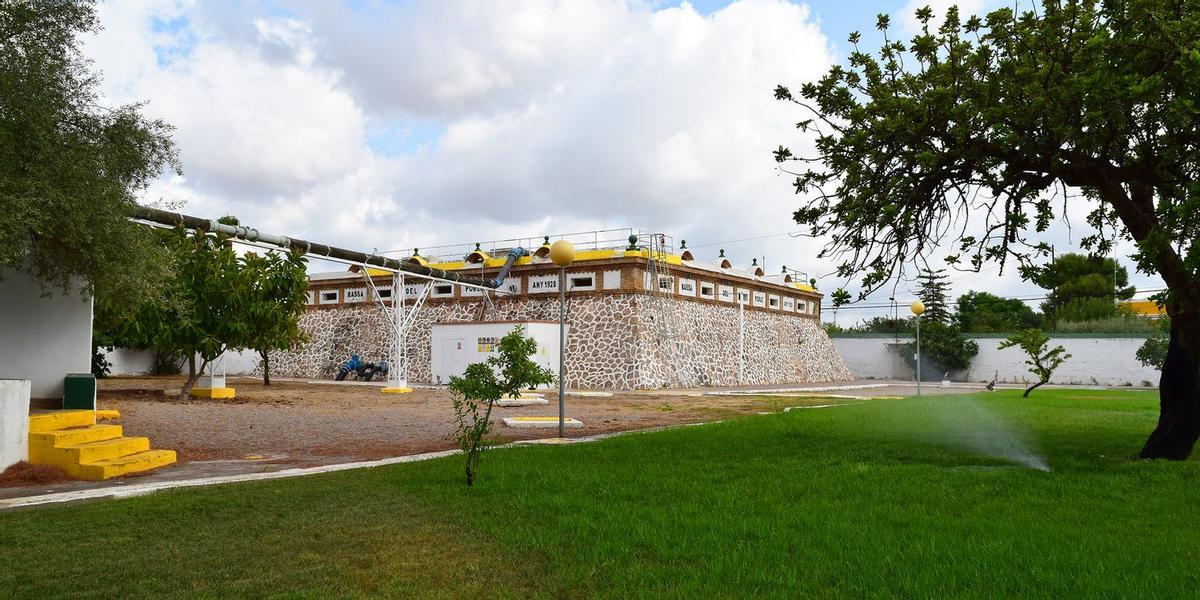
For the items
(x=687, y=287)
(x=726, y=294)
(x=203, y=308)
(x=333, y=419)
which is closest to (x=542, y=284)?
(x=687, y=287)

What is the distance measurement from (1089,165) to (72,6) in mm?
11913

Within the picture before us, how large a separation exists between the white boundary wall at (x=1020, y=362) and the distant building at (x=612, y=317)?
288 inches

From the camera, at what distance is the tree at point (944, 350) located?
147 feet

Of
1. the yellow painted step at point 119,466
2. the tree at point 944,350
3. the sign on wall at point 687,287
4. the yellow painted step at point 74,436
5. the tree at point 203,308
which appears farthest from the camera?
the tree at point 944,350

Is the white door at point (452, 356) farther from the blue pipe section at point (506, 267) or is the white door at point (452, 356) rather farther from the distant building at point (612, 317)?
the blue pipe section at point (506, 267)

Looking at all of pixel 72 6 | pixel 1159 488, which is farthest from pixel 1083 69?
pixel 72 6

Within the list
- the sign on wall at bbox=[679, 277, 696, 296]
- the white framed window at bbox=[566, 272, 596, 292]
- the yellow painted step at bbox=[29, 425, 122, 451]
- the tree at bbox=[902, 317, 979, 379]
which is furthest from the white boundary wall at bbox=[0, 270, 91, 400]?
the tree at bbox=[902, 317, 979, 379]

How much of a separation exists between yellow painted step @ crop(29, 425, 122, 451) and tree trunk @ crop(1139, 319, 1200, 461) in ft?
39.1

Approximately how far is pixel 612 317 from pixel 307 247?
11810 mm

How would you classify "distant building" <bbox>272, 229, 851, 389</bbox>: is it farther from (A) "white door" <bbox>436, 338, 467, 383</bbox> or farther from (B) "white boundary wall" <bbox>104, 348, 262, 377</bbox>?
(B) "white boundary wall" <bbox>104, 348, 262, 377</bbox>

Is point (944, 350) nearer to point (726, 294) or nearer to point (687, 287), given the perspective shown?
point (726, 294)

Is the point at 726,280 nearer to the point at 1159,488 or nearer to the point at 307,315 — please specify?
the point at 307,315

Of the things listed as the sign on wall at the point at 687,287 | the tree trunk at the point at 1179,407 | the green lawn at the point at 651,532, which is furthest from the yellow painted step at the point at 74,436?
the sign on wall at the point at 687,287

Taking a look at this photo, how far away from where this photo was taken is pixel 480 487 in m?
7.61
